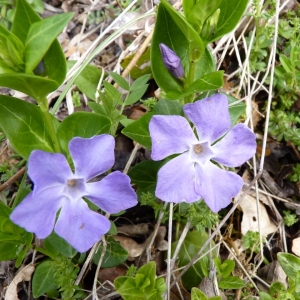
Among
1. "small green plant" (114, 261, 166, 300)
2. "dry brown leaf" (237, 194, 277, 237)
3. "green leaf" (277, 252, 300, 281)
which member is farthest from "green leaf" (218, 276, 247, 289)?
"dry brown leaf" (237, 194, 277, 237)

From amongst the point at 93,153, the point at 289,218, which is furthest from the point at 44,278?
the point at 289,218

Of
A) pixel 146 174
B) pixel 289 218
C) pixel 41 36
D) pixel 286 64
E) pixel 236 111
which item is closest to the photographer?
pixel 41 36

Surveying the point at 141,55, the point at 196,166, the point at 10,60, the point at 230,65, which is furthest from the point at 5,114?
the point at 230,65

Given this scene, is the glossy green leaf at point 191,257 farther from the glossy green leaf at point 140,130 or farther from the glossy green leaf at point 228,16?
the glossy green leaf at point 228,16

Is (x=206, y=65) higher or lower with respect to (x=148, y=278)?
higher

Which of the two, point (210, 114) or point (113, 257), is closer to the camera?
point (210, 114)

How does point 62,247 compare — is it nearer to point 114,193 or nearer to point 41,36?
point 114,193

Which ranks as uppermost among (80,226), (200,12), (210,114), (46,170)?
(200,12)
